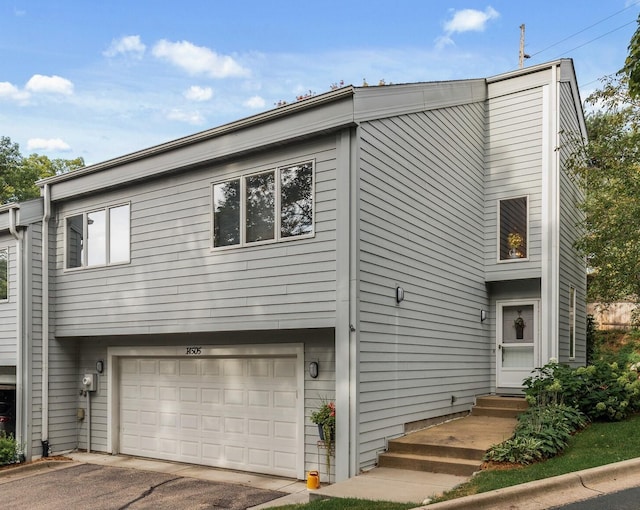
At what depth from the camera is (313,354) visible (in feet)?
29.7

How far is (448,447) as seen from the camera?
8.20 meters

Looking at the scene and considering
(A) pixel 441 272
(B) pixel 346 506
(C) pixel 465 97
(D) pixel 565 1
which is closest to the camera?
(B) pixel 346 506

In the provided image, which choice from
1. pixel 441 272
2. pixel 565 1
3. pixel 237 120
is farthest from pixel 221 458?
pixel 565 1

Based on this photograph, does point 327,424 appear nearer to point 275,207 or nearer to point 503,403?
point 275,207

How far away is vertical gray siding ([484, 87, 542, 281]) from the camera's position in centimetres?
1181

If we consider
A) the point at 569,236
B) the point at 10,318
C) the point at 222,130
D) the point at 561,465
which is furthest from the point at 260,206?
the point at 569,236

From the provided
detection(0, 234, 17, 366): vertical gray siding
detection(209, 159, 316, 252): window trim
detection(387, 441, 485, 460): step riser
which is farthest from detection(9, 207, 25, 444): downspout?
detection(387, 441, 485, 460): step riser

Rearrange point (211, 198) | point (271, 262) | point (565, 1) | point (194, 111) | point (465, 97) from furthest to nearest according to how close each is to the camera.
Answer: point (194, 111)
point (565, 1)
point (465, 97)
point (211, 198)
point (271, 262)

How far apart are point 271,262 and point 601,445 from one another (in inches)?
204

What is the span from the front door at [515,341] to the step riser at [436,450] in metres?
4.14

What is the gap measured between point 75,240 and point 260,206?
496 centimetres

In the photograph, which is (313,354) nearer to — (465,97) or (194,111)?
(465,97)

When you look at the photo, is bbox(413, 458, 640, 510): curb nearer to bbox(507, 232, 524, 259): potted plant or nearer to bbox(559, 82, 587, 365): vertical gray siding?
bbox(559, 82, 587, 365): vertical gray siding

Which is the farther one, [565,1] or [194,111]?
[194,111]
